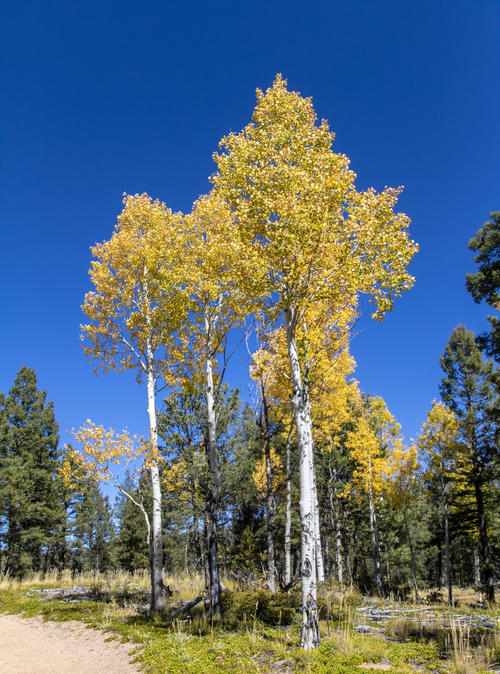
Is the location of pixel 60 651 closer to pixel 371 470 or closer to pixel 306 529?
pixel 306 529

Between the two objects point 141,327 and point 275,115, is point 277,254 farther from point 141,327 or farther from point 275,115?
point 141,327

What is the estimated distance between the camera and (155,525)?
1038cm

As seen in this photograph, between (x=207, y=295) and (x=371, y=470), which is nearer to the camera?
(x=207, y=295)

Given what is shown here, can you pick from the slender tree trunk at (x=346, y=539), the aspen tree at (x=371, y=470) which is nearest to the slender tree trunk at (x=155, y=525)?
the aspen tree at (x=371, y=470)

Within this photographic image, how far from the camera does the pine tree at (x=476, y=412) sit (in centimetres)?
1681

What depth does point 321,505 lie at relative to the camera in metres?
27.5

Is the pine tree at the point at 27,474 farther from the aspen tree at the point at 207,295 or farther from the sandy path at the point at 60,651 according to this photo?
the aspen tree at the point at 207,295

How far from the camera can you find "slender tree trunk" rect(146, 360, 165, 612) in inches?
387

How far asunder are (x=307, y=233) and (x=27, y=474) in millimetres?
23630

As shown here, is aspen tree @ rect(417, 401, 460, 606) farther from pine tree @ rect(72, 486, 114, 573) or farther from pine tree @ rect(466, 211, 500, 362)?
pine tree @ rect(72, 486, 114, 573)

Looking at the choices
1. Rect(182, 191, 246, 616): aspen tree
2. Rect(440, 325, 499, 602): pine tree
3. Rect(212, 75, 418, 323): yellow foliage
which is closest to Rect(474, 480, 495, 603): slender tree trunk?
Rect(440, 325, 499, 602): pine tree

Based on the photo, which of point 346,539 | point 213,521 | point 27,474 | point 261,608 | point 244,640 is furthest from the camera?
point 346,539

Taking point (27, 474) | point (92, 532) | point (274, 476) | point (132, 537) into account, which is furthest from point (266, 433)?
point (92, 532)

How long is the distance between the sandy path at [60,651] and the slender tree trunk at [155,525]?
5.98ft
